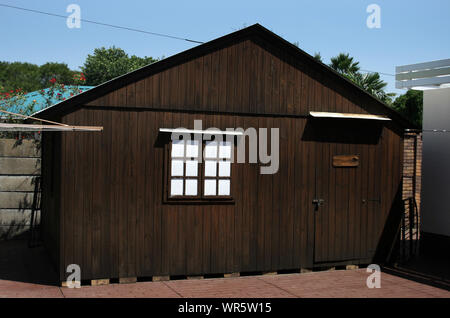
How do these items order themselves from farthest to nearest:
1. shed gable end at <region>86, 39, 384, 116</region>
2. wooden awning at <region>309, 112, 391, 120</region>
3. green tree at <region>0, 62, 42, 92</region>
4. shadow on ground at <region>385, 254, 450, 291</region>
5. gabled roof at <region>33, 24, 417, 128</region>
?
1. green tree at <region>0, 62, 42, 92</region>
2. wooden awning at <region>309, 112, 391, 120</region>
3. shadow on ground at <region>385, 254, 450, 291</region>
4. shed gable end at <region>86, 39, 384, 116</region>
5. gabled roof at <region>33, 24, 417, 128</region>

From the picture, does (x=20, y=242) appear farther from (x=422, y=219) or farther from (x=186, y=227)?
(x=422, y=219)

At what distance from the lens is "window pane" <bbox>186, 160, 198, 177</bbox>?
8648 millimetres

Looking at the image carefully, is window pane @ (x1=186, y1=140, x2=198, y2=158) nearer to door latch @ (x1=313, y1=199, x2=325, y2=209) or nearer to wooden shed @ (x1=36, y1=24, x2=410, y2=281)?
wooden shed @ (x1=36, y1=24, x2=410, y2=281)

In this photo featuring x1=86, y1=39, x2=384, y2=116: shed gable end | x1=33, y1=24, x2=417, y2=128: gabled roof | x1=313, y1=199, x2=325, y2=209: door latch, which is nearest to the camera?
x1=33, y1=24, x2=417, y2=128: gabled roof

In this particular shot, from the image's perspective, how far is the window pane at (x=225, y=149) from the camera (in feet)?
29.1

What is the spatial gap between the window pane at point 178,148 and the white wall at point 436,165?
20.9 ft

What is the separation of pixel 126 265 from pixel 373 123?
17.4 feet

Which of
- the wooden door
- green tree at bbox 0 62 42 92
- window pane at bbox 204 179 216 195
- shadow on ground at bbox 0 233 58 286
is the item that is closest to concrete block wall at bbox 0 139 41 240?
shadow on ground at bbox 0 233 58 286

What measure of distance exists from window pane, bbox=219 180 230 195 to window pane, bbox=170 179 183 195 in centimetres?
70

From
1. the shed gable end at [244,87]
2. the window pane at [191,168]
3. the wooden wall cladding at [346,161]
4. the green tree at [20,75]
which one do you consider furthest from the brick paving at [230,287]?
the green tree at [20,75]

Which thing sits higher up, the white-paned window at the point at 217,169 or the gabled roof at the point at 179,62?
the gabled roof at the point at 179,62

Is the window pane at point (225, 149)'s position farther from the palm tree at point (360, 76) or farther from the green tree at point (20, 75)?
the green tree at point (20, 75)

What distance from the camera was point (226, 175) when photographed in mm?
8938
